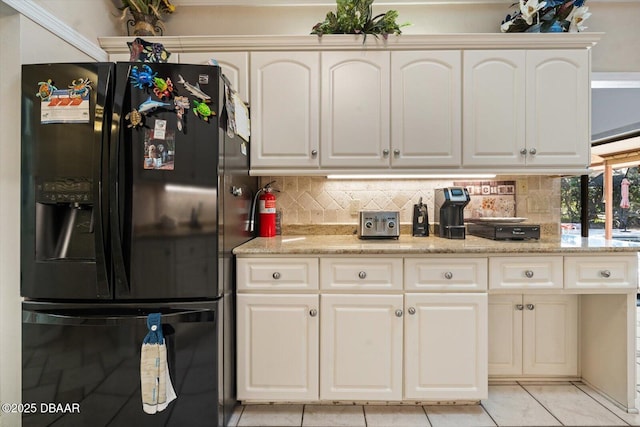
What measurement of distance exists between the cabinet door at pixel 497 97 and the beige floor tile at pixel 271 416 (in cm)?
196

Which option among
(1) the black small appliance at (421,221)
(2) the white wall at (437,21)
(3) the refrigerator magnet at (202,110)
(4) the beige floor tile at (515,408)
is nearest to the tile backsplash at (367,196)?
(1) the black small appliance at (421,221)

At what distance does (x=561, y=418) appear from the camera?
1.76 metres

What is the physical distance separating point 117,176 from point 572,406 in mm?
2685

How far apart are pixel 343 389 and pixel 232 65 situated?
2023 millimetres

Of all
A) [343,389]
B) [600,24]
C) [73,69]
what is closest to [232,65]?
[73,69]

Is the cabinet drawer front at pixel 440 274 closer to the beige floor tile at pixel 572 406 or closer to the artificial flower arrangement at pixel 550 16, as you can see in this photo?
the beige floor tile at pixel 572 406

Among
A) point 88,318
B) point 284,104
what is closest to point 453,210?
point 284,104

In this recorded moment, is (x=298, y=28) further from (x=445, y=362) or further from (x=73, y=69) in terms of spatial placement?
(x=445, y=362)

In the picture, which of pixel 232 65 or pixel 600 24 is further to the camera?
pixel 600 24

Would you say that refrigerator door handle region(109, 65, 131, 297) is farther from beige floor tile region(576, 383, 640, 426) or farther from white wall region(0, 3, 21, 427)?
beige floor tile region(576, 383, 640, 426)

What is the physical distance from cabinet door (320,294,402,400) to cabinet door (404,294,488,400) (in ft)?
0.24

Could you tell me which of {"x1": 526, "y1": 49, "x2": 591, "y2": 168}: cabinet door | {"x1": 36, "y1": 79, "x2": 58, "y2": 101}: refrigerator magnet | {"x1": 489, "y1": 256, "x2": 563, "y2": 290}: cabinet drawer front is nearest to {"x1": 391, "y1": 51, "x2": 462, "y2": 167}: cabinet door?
{"x1": 526, "y1": 49, "x2": 591, "y2": 168}: cabinet door

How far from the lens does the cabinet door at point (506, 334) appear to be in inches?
85.0

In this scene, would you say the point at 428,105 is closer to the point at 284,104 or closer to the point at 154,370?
the point at 284,104
